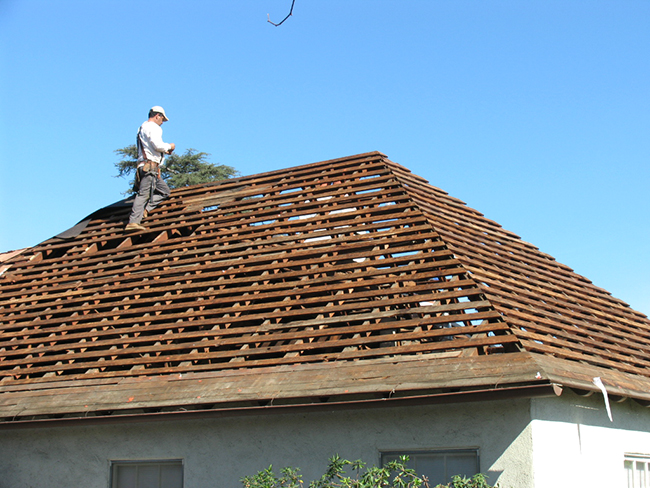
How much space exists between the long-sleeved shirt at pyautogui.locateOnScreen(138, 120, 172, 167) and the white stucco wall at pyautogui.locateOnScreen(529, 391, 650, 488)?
894 centimetres

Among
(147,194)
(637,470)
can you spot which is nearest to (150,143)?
(147,194)

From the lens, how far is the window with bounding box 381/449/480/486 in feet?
26.7

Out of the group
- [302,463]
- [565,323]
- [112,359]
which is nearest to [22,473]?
[112,359]

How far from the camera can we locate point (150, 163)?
14.3 m

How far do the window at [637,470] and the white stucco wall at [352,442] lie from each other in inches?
4.6

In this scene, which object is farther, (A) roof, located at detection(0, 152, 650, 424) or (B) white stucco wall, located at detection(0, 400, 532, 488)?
(A) roof, located at detection(0, 152, 650, 424)

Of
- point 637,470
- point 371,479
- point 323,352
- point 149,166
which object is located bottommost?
point 371,479

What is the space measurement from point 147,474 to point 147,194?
6.00 meters

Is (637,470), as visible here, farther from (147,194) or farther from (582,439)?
(147,194)

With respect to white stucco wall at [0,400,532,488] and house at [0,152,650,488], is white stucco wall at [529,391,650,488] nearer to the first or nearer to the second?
house at [0,152,650,488]

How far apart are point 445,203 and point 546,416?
5299mm

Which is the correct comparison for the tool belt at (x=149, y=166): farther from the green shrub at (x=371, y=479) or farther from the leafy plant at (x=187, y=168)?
the leafy plant at (x=187, y=168)

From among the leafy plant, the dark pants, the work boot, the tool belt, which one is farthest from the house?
the leafy plant

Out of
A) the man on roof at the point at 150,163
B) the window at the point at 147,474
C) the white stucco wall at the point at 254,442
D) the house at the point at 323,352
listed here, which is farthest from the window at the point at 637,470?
the man on roof at the point at 150,163
